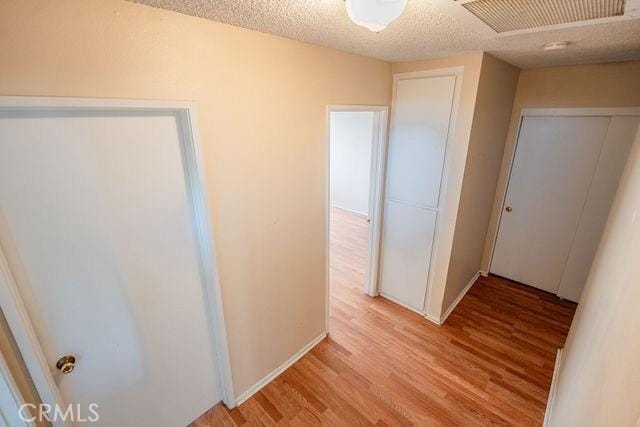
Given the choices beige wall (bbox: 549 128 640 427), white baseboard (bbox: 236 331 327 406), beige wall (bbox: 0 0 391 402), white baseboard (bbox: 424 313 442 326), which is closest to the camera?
beige wall (bbox: 549 128 640 427)

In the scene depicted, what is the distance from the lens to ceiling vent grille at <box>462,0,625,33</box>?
1.13 meters

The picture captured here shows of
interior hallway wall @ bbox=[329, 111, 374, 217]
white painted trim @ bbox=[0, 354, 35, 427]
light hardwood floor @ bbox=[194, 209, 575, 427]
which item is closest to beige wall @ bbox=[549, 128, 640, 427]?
light hardwood floor @ bbox=[194, 209, 575, 427]

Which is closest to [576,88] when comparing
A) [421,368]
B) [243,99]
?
[421,368]

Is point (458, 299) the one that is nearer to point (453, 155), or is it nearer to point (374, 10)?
point (453, 155)

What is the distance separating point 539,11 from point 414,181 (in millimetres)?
1492

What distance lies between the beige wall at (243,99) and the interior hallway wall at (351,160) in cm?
303

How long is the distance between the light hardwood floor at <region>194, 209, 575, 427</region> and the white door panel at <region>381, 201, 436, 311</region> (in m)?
0.20

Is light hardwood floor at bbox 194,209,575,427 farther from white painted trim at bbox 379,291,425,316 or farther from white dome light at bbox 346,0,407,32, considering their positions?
white dome light at bbox 346,0,407,32

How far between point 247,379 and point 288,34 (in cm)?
229

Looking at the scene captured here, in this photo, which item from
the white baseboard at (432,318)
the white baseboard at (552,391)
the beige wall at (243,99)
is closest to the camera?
the beige wall at (243,99)

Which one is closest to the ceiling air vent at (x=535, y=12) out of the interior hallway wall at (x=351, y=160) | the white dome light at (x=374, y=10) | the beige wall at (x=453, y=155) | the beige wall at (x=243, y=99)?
the white dome light at (x=374, y=10)

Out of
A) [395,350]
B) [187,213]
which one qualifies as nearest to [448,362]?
[395,350]

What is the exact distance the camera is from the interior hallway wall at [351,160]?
5.47 m

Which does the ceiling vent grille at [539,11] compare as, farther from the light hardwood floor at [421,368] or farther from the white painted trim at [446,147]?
the light hardwood floor at [421,368]
